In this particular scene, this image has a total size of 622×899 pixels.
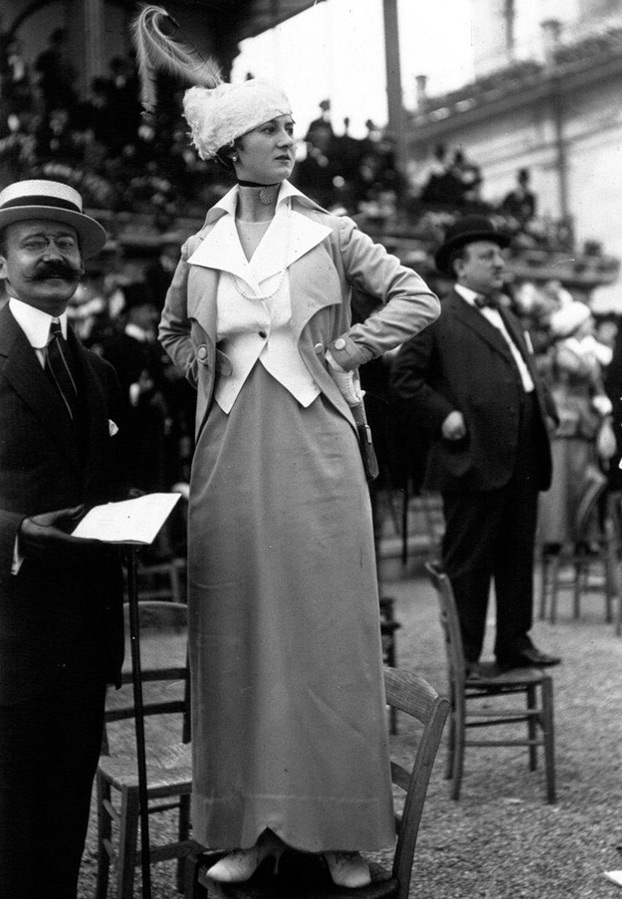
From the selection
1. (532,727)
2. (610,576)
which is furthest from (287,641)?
(610,576)

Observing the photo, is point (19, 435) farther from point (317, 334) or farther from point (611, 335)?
point (611, 335)

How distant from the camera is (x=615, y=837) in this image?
377cm

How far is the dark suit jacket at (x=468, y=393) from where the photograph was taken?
4.57 meters

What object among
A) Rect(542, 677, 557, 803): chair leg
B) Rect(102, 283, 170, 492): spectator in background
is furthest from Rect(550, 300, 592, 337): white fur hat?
Rect(542, 677, 557, 803): chair leg

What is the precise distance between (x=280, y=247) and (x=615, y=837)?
2242mm

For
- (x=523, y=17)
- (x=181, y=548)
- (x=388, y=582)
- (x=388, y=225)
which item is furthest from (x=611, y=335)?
(x=523, y=17)

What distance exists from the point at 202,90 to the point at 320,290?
0.59 metres

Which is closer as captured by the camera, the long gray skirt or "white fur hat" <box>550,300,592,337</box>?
the long gray skirt

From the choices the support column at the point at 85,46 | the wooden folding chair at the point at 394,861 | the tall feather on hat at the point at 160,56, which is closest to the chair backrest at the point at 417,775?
the wooden folding chair at the point at 394,861

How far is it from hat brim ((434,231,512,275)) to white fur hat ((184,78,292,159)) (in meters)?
2.14

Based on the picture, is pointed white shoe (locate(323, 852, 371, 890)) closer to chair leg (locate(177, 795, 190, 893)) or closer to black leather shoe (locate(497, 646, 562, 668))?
chair leg (locate(177, 795, 190, 893))

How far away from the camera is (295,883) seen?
102 inches

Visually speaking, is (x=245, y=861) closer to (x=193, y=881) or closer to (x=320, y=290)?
(x=193, y=881)

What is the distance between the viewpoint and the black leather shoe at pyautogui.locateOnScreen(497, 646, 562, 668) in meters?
4.54
